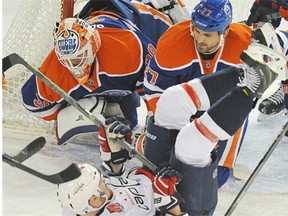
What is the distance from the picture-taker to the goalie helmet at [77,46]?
106 inches

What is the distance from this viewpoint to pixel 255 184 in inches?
116

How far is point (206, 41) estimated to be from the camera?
8.01 feet

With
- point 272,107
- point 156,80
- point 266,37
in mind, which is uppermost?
point 266,37

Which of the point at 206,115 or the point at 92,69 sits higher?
the point at 206,115

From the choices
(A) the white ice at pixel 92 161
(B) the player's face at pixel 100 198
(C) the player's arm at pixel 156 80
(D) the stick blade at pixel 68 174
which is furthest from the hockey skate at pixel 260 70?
(A) the white ice at pixel 92 161

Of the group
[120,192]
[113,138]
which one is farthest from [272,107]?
[120,192]

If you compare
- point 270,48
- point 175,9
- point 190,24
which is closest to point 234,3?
point 175,9

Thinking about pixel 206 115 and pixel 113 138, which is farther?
pixel 113 138

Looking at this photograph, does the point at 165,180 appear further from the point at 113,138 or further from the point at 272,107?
the point at 272,107

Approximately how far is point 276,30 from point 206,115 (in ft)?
3.78

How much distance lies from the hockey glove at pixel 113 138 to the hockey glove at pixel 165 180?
1.00ft

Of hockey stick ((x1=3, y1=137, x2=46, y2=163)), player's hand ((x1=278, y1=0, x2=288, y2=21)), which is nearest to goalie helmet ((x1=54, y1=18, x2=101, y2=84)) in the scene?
player's hand ((x1=278, y1=0, x2=288, y2=21))

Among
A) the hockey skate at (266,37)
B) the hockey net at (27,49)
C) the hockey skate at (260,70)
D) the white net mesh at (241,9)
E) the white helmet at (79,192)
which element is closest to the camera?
the hockey skate at (260,70)

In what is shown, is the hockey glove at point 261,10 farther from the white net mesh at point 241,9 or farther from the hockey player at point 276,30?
the white net mesh at point 241,9
